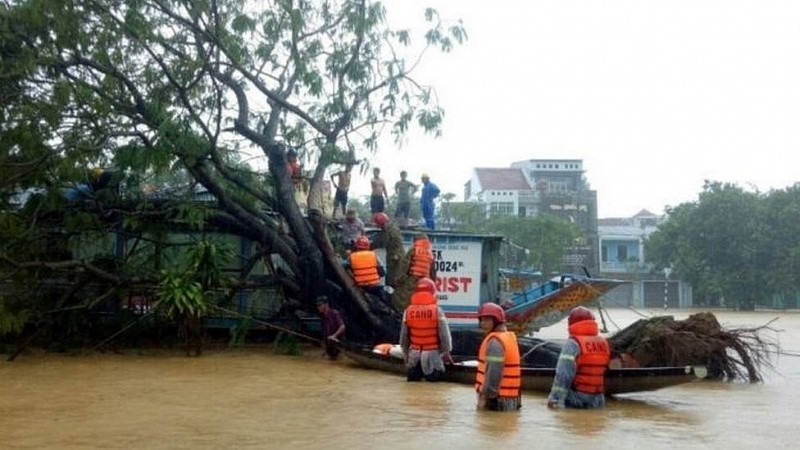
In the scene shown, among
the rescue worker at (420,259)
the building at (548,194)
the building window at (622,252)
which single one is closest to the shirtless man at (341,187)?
the rescue worker at (420,259)

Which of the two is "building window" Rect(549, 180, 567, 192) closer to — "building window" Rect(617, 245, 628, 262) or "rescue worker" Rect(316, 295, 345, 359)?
"building window" Rect(617, 245, 628, 262)

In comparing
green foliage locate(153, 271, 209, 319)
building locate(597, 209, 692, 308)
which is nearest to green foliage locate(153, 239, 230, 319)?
green foliage locate(153, 271, 209, 319)

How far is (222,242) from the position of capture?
15.3 meters

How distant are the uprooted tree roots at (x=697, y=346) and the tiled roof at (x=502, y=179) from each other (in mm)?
40541

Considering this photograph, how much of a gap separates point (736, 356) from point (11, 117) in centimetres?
1094

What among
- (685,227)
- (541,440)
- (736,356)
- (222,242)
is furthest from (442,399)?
(685,227)

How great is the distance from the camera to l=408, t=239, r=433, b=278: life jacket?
549 inches

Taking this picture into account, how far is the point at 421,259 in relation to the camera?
1396 cm

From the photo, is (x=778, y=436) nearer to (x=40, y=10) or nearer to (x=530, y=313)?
(x=530, y=313)

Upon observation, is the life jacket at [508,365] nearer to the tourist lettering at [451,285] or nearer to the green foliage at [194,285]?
the green foliage at [194,285]

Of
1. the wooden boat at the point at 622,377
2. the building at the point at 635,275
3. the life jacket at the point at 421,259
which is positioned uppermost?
the building at the point at 635,275

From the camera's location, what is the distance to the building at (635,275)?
53094mm

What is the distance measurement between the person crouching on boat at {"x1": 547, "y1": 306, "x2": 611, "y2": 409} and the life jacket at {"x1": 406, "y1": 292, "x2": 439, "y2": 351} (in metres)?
2.20

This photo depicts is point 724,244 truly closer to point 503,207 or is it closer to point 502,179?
point 503,207
